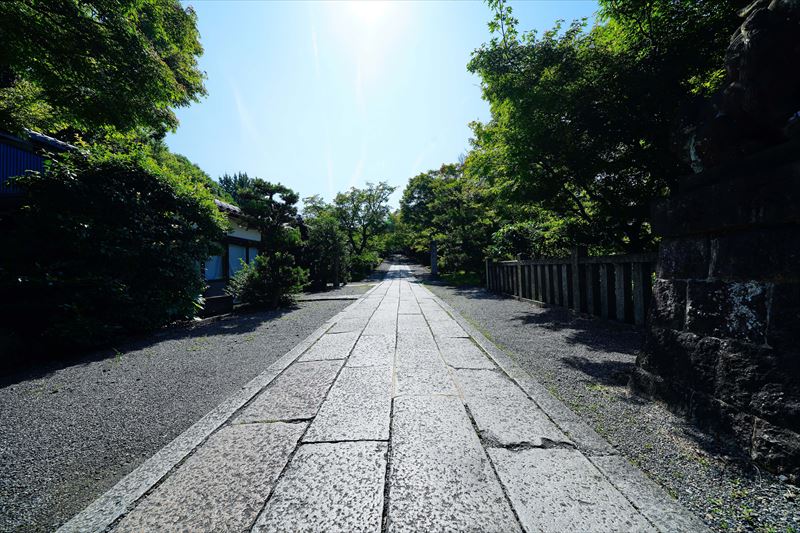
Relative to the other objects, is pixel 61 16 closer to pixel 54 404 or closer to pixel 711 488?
pixel 54 404

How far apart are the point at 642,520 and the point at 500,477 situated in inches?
22.8

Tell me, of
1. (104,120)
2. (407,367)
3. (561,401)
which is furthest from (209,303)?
(561,401)

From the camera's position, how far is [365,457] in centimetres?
165

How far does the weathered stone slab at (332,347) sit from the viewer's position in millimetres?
3652

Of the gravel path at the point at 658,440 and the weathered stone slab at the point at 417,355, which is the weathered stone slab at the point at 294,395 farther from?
the gravel path at the point at 658,440

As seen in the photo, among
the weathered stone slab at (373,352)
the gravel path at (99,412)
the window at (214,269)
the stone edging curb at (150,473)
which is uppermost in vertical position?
the window at (214,269)

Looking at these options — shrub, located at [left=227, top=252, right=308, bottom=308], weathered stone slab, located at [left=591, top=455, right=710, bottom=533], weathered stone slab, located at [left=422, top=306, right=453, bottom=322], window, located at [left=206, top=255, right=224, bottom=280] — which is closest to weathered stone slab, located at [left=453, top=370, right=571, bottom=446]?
weathered stone slab, located at [left=591, top=455, right=710, bottom=533]

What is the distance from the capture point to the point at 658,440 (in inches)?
70.7

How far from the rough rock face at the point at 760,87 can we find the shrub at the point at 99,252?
7257 mm

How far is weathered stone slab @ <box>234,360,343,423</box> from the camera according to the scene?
2.20 meters

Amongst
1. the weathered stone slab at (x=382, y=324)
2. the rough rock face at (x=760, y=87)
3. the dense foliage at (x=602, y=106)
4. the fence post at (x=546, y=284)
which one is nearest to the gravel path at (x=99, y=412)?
the weathered stone slab at (x=382, y=324)

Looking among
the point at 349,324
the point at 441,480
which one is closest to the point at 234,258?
the point at 349,324

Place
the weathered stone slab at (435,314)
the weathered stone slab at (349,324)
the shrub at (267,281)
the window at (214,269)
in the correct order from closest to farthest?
the weathered stone slab at (349,324) < the weathered stone slab at (435,314) < the shrub at (267,281) < the window at (214,269)

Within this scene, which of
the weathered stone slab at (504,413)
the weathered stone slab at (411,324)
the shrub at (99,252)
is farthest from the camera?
the weathered stone slab at (411,324)
